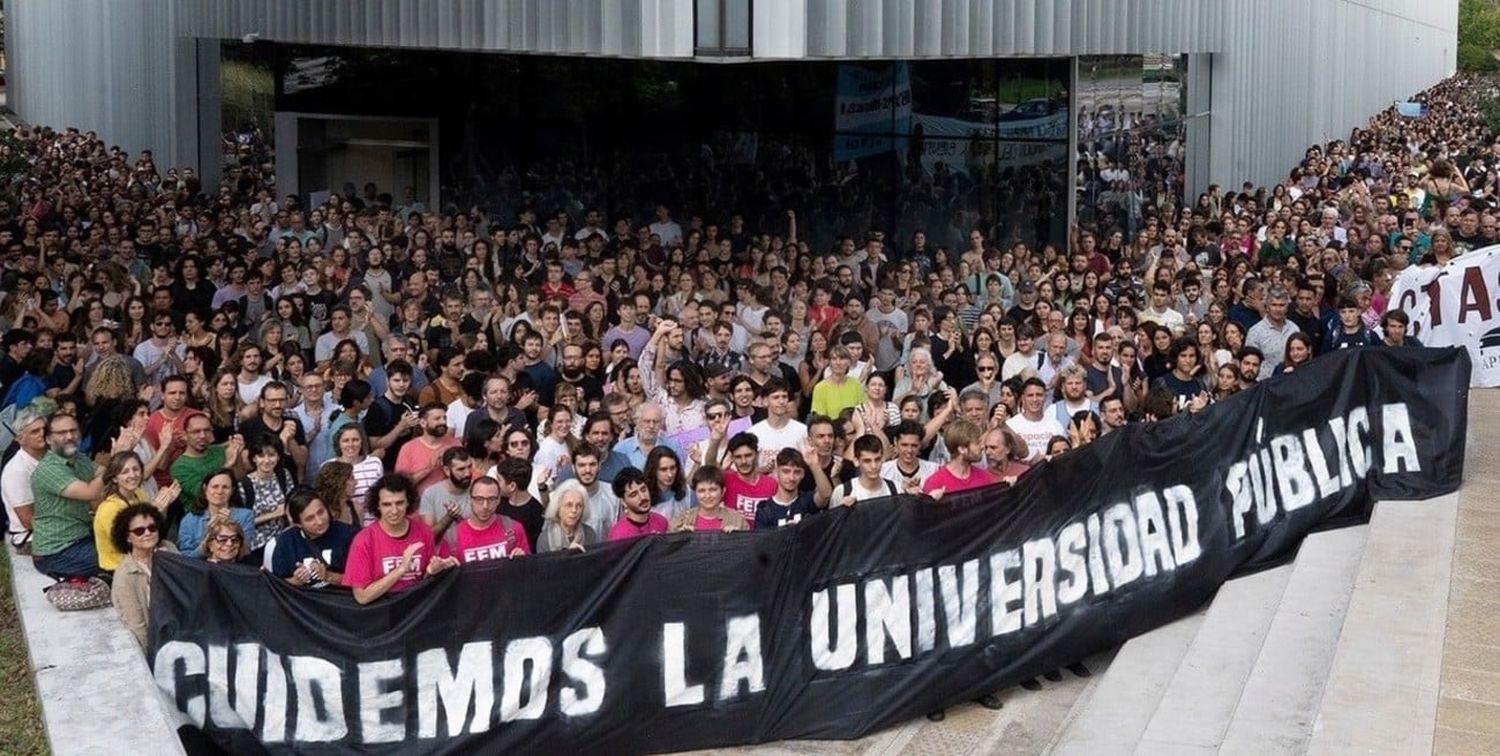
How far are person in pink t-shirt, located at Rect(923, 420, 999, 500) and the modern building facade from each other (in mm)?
7613

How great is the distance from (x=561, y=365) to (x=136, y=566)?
15.7 feet

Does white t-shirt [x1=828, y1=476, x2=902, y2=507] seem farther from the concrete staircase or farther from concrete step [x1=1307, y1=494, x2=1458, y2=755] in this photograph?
concrete step [x1=1307, y1=494, x2=1458, y2=755]

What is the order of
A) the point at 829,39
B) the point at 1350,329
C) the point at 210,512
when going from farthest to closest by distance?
the point at 829,39 < the point at 1350,329 < the point at 210,512

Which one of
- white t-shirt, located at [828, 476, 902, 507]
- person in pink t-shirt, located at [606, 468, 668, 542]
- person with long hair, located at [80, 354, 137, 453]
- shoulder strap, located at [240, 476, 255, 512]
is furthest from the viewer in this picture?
person with long hair, located at [80, 354, 137, 453]

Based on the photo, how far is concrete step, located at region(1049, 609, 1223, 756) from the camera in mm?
9766

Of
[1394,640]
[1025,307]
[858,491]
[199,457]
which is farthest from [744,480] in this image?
[1025,307]

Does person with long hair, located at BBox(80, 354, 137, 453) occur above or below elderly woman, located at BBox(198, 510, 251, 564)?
above

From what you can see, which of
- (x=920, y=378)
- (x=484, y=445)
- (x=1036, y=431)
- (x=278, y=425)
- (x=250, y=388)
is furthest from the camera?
(x=920, y=378)

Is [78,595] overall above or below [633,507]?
below

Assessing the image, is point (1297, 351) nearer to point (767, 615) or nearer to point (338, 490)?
point (767, 615)

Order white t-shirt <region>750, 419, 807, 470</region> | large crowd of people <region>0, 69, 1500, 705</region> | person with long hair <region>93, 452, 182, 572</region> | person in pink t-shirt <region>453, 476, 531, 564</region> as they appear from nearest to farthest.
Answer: person with long hair <region>93, 452, 182, 572</region>
person in pink t-shirt <region>453, 476, 531, 564</region>
large crowd of people <region>0, 69, 1500, 705</region>
white t-shirt <region>750, 419, 807, 470</region>

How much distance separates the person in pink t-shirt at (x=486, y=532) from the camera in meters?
9.57

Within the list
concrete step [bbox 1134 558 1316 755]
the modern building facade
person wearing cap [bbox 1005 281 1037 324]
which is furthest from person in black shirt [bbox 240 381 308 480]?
the modern building facade

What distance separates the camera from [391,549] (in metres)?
9.23
